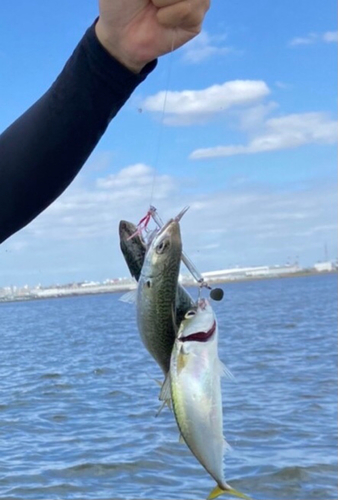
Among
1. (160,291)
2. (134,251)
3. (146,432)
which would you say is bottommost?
(146,432)

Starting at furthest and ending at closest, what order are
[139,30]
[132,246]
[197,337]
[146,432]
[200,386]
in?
[146,432] < [132,246] < [200,386] < [197,337] < [139,30]

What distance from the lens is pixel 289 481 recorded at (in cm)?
969

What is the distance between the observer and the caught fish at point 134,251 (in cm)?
225

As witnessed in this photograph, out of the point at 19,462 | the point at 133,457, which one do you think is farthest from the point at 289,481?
the point at 19,462

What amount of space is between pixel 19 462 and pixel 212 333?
32.1 ft

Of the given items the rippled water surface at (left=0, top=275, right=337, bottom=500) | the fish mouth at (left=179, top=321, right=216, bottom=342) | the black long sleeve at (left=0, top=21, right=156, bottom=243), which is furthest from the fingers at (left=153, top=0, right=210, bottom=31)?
the rippled water surface at (left=0, top=275, right=337, bottom=500)

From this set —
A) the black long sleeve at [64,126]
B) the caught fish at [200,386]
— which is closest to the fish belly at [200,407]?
the caught fish at [200,386]

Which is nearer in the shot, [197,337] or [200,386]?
[197,337]

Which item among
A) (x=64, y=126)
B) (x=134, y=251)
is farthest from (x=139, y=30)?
(x=134, y=251)

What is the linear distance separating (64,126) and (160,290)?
548 mm

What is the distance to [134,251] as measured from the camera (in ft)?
7.61

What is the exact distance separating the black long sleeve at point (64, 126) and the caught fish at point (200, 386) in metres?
0.57

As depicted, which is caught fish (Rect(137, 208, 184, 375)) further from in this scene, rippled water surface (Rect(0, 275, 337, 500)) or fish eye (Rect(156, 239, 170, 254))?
rippled water surface (Rect(0, 275, 337, 500))

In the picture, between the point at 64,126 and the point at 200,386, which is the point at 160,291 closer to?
the point at 200,386
